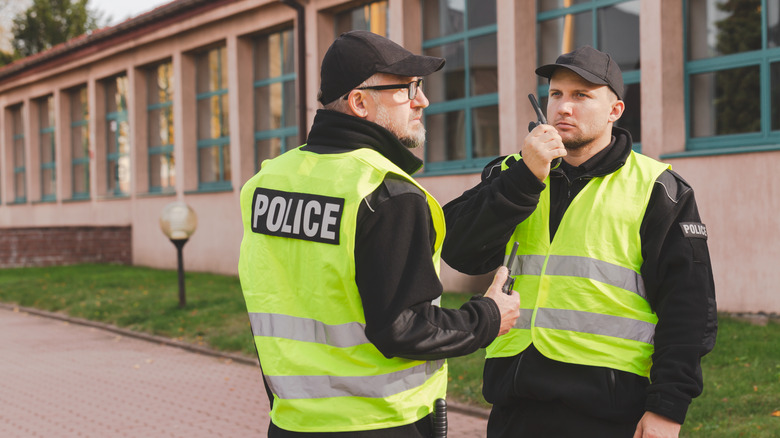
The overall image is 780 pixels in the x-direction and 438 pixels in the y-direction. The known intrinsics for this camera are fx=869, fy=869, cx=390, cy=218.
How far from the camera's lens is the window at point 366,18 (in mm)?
17609

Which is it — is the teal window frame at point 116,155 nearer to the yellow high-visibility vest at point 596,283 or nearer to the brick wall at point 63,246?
the brick wall at point 63,246

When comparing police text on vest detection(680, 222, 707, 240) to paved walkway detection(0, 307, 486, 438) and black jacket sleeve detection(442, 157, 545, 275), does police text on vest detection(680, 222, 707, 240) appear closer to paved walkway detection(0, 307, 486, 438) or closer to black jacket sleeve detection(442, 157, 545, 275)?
black jacket sleeve detection(442, 157, 545, 275)

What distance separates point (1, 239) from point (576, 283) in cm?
2383

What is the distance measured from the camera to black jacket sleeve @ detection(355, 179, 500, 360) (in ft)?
7.36

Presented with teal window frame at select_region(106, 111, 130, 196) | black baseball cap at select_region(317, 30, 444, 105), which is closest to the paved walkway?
black baseball cap at select_region(317, 30, 444, 105)

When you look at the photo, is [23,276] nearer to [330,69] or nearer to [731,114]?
[731,114]

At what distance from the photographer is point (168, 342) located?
12.0 meters

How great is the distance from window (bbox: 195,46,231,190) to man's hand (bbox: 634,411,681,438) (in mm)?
19786

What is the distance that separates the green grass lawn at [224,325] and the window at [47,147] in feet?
26.8

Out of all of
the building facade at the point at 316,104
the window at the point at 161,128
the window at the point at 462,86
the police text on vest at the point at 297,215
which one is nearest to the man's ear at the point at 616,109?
the police text on vest at the point at 297,215

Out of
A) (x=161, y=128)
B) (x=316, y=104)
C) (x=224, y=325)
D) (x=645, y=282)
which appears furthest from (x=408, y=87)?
(x=161, y=128)

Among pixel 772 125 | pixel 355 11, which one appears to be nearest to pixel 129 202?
pixel 355 11

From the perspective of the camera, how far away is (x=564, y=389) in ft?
9.35

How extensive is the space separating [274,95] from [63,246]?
8.17 m
